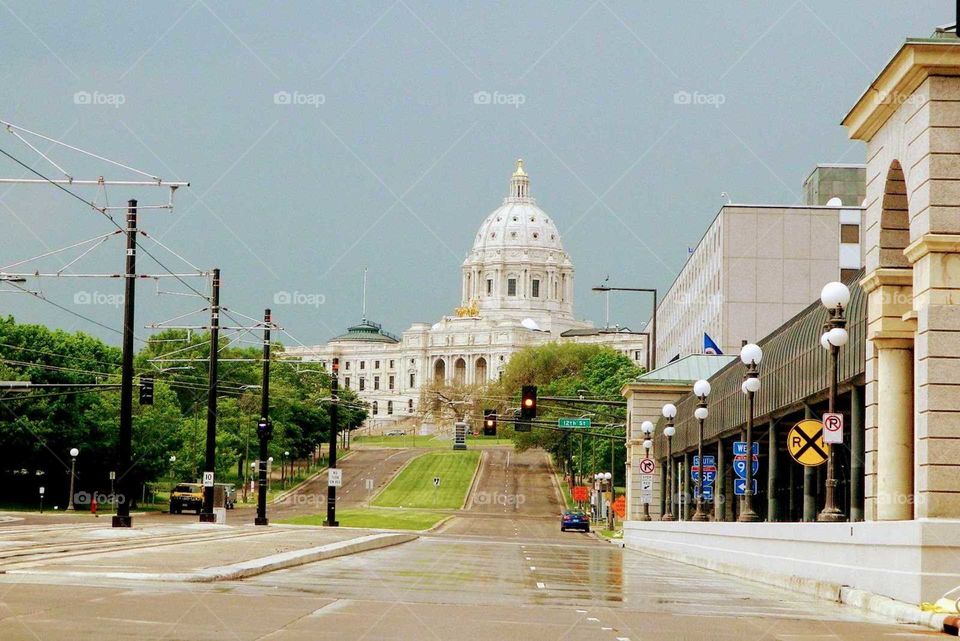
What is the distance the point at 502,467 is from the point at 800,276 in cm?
7942

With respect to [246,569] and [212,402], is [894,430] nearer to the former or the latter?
[246,569]

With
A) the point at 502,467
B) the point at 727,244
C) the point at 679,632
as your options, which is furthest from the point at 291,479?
the point at 679,632

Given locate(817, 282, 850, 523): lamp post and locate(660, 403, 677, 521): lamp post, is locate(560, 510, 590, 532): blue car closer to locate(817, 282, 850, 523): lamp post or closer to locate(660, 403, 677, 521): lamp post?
locate(660, 403, 677, 521): lamp post

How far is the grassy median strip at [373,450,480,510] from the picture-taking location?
133 meters

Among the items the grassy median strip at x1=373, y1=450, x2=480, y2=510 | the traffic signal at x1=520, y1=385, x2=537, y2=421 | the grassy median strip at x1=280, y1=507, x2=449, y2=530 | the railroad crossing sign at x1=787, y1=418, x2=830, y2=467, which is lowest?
the grassy median strip at x1=280, y1=507, x2=449, y2=530

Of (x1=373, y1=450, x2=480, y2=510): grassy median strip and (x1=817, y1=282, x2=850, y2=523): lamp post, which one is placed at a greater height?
(x1=817, y1=282, x2=850, y2=523): lamp post

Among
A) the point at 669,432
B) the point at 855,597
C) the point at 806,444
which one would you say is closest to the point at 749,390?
the point at 806,444

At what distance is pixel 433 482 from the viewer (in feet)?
500

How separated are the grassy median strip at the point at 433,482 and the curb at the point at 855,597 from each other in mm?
97486

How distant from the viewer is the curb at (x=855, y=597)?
18234mm

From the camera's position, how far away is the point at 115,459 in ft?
317

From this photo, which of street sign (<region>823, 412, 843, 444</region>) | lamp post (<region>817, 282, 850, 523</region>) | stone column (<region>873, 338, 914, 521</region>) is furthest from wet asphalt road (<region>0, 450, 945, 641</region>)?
street sign (<region>823, 412, 843, 444</region>)

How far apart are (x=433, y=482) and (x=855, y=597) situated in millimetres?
131031

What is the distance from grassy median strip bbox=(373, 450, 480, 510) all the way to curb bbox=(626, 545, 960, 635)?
97.5 meters
